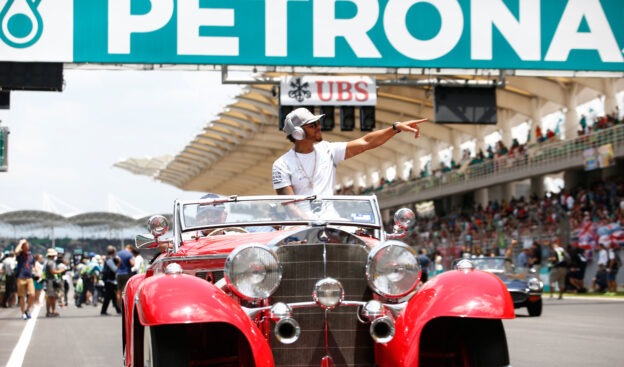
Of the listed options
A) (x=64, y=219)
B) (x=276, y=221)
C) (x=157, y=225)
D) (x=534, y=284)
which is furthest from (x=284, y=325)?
(x=64, y=219)

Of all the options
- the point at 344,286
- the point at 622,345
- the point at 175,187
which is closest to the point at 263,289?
the point at 344,286

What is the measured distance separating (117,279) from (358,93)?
24.2 feet

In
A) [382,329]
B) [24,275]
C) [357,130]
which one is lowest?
[24,275]

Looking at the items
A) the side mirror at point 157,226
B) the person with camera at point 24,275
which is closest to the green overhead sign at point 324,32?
the person with camera at point 24,275

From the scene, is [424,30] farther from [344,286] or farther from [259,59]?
[344,286]

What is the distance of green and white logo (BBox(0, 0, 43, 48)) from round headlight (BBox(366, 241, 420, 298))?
17.9 metres

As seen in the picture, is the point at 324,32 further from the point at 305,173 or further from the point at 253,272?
the point at 253,272

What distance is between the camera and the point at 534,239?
35.9 m

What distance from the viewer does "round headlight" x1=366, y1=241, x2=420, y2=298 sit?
5.67 metres

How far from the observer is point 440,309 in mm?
5703

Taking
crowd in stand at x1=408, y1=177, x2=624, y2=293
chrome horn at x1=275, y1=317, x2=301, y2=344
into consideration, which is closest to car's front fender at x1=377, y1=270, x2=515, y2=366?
chrome horn at x1=275, y1=317, x2=301, y2=344

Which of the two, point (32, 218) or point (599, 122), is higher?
point (599, 122)

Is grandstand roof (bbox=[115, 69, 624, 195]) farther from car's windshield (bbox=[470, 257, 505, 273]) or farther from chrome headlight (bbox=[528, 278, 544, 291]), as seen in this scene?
chrome headlight (bbox=[528, 278, 544, 291])

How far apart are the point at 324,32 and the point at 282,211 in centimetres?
1588
